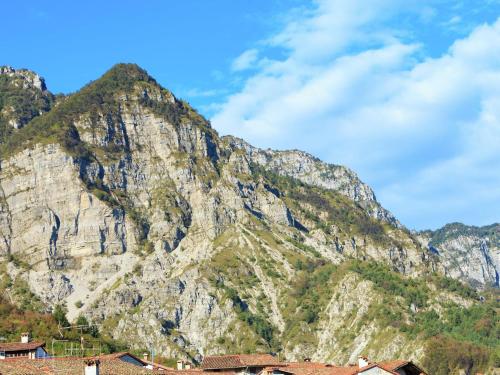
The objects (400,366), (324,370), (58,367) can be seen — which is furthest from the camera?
(324,370)

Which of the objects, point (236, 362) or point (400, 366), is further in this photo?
point (236, 362)

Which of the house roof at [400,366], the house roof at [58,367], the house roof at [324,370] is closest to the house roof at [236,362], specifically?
the house roof at [324,370]

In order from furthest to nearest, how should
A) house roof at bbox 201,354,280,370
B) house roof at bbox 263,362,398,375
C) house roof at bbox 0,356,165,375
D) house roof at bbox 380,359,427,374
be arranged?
house roof at bbox 201,354,280,370 < house roof at bbox 380,359,427,374 < house roof at bbox 263,362,398,375 < house roof at bbox 0,356,165,375

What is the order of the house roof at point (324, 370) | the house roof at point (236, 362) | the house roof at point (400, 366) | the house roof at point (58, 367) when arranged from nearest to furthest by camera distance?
the house roof at point (58, 367), the house roof at point (324, 370), the house roof at point (400, 366), the house roof at point (236, 362)

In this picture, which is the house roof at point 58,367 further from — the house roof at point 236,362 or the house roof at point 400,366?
the house roof at point 236,362

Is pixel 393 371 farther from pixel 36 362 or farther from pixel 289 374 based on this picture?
pixel 36 362

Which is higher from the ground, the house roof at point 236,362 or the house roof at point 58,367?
the house roof at point 236,362

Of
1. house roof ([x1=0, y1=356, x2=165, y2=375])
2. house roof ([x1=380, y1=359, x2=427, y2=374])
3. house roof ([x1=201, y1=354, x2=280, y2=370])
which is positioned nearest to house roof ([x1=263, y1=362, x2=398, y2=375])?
house roof ([x1=380, y1=359, x2=427, y2=374])

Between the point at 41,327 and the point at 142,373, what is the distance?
12124 centimetres

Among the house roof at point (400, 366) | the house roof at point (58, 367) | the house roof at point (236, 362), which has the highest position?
the house roof at point (236, 362)

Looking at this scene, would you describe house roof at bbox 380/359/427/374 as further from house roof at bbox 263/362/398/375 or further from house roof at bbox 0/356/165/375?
house roof at bbox 0/356/165/375

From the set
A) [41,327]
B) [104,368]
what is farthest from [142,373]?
[41,327]

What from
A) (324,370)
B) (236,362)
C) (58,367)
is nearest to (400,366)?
(324,370)

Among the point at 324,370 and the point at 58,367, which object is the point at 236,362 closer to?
the point at 324,370
